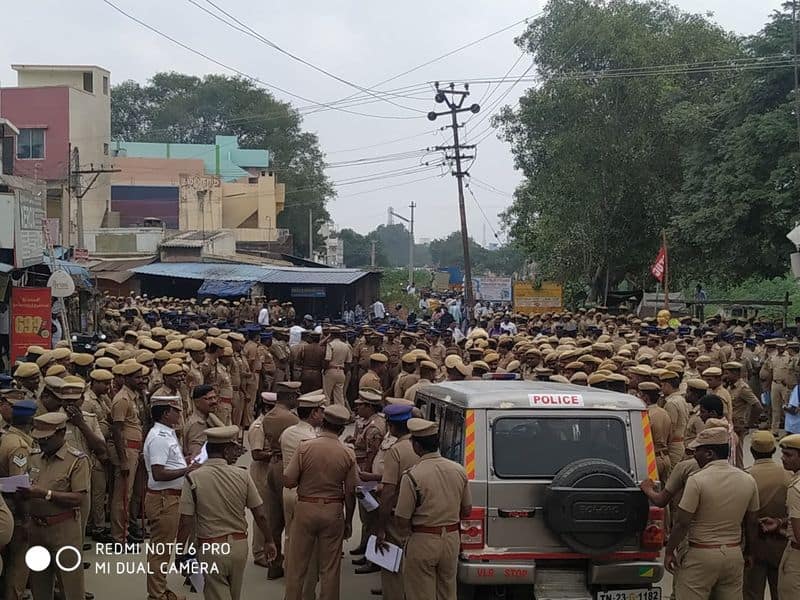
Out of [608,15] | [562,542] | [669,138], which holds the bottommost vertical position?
[562,542]

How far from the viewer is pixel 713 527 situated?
6523 mm

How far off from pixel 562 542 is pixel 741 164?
946 inches

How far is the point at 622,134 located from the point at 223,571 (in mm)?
32632

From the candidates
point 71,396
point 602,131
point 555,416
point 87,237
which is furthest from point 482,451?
point 87,237

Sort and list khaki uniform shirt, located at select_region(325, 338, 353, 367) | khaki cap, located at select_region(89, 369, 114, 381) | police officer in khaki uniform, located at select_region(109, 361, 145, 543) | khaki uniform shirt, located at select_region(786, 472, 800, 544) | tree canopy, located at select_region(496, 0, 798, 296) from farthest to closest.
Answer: tree canopy, located at select_region(496, 0, 798, 296) < khaki uniform shirt, located at select_region(325, 338, 353, 367) < khaki cap, located at select_region(89, 369, 114, 381) < police officer in khaki uniform, located at select_region(109, 361, 145, 543) < khaki uniform shirt, located at select_region(786, 472, 800, 544)

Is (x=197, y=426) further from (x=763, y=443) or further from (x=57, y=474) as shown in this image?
(x=763, y=443)

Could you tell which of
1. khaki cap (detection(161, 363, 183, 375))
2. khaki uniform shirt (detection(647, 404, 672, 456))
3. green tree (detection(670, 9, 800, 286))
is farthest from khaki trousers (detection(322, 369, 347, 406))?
green tree (detection(670, 9, 800, 286))

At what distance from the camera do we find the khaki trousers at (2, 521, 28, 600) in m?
6.90

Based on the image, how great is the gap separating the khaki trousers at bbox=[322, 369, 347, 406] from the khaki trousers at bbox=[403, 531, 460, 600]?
999 cm

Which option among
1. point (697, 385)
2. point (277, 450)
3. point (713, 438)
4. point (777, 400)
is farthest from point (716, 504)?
point (777, 400)

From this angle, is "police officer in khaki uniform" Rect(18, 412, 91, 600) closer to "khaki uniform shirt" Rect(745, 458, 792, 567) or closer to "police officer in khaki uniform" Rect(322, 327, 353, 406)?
"khaki uniform shirt" Rect(745, 458, 792, 567)

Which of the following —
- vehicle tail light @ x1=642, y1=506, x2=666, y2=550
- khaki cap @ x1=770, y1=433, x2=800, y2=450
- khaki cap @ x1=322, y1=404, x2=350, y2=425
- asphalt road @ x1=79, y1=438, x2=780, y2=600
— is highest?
khaki cap @ x1=322, y1=404, x2=350, y2=425

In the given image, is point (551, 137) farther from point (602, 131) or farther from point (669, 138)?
point (669, 138)

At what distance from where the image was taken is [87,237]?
48375 mm
